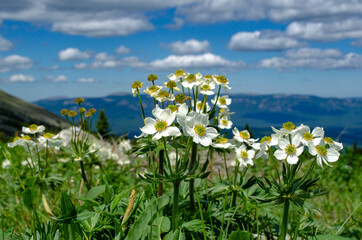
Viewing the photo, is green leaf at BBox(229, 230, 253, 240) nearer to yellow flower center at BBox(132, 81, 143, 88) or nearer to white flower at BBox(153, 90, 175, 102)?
white flower at BBox(153, 90, 175, 102)

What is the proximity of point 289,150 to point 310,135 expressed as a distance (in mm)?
174

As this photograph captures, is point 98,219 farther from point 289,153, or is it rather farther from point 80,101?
point 289,153

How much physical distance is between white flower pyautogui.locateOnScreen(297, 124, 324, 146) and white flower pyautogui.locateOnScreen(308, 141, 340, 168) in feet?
0.12

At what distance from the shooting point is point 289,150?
2035mm

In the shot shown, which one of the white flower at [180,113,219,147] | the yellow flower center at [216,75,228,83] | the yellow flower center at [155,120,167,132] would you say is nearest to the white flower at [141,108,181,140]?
the yellow flower center at [155,120,167,132]

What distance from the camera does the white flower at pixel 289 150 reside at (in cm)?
201

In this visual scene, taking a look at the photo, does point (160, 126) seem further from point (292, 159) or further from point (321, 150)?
point (321, 150)

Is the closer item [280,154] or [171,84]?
[280,154]

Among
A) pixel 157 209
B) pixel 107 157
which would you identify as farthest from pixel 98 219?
pixel 107 157

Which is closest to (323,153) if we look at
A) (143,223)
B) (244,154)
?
(244,154)

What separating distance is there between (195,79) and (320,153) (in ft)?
3.31

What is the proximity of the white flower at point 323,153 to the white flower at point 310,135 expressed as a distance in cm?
4

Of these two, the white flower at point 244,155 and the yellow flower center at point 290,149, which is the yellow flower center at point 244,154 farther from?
the yellow flower center at point 290,149

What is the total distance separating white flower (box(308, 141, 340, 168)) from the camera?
201 centimetres
